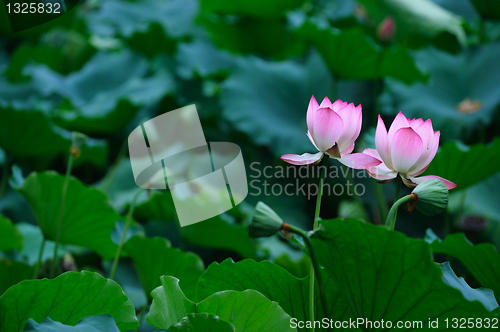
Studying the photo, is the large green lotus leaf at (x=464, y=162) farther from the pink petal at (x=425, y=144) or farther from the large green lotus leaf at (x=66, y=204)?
the large green lotus leaf at (x=66, y=204)

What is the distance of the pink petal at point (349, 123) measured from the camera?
391 mm

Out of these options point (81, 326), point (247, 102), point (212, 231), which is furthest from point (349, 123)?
point (247, 102)

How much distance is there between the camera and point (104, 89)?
157 centimetres

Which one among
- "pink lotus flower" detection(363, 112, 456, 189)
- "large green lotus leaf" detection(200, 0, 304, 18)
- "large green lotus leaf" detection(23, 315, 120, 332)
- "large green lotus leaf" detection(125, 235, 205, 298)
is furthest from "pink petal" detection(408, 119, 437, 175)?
"large green lotus leaf" detection(200, 0, 304, 18)

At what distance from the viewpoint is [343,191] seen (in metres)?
1.23

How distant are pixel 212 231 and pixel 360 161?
0.54 meters

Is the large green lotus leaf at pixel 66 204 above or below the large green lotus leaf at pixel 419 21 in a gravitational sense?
below

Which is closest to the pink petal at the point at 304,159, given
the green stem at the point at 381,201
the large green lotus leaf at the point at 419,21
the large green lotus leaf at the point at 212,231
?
the large green lotus leaf at the point at 212,231

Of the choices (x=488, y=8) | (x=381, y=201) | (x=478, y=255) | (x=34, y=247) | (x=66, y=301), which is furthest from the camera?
(x=488, y=8)

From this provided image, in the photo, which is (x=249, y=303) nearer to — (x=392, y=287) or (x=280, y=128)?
(x=392, y=287)

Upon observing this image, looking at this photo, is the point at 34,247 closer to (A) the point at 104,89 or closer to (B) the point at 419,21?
(A) the point at 104,89

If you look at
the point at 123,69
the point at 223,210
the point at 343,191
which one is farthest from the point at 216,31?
the point at 223,210

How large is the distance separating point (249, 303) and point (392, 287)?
0.40 ft

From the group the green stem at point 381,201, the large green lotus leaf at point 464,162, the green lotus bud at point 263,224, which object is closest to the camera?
the green lotus bud at point 263,224
